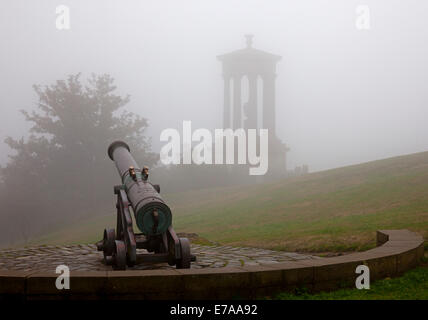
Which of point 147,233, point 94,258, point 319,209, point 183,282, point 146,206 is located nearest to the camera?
point 183,282

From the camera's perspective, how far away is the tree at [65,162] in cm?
3897

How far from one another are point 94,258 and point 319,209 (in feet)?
34.7

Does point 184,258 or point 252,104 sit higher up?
point 252,104

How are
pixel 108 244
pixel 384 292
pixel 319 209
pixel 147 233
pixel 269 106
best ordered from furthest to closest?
pixel 269 106 < pixel 319 209 < pixel 108 244 < pixel 147 233 < pixel 384 292

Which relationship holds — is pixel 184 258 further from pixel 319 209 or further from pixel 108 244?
pixel 319 209

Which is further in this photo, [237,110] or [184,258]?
[237,110]

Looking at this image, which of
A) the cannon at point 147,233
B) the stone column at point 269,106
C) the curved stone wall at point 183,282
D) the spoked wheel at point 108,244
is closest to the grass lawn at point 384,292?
the curved stone wall at point 183,282

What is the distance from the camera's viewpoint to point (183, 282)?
631 cm

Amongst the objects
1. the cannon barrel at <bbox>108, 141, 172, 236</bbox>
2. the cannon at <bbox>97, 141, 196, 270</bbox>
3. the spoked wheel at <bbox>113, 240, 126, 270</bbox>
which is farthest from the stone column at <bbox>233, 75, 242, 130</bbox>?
the spoked wheel at <bbox>113, 240, 126, 270</bbox>

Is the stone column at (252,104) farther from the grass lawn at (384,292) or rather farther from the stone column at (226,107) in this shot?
the grass lawn at (384,292)

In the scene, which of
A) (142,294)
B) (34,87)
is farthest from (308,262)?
(34,87)

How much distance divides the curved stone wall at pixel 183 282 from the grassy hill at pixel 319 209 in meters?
4.36

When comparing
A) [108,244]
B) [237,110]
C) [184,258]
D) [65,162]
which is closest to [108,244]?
[108,244]

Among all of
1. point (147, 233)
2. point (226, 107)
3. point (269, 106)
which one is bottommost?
point (147, 233)
